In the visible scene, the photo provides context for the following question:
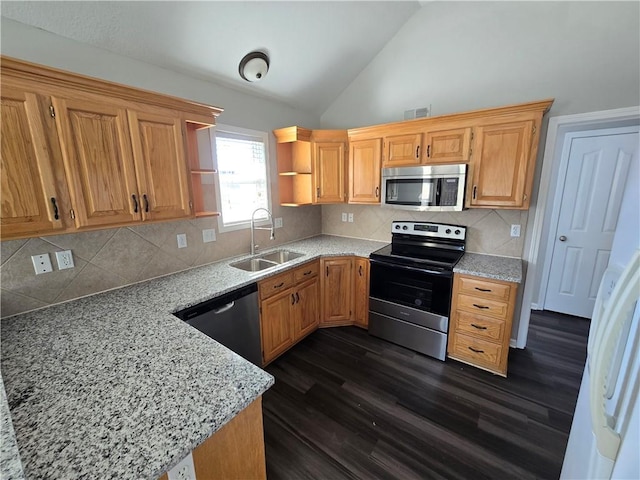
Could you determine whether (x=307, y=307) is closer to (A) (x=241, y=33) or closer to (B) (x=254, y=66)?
(B) (x=254, y=66)

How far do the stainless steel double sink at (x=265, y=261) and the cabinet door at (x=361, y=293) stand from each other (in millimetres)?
645

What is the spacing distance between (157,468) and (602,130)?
168 inches

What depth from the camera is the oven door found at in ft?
7.61

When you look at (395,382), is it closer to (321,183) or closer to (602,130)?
(321,183)

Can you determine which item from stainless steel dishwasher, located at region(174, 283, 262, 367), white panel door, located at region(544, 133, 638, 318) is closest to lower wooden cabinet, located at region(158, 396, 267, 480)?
stainless steel dishwasher, located at region(174, 283, 262, 367)

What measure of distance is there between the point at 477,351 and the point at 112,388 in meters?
2.57

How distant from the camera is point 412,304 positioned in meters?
2.52

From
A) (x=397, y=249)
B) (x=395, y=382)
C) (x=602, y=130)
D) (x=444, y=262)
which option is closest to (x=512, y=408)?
(x=395, y=382)

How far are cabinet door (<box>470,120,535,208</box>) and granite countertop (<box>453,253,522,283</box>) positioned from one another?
524 mm

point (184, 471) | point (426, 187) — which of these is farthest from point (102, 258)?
point (426, 187)

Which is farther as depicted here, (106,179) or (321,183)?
(321,183)

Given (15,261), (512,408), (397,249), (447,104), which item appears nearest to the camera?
(15,261)

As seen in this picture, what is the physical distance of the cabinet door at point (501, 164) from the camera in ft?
6.88

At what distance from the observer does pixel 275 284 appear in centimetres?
230
